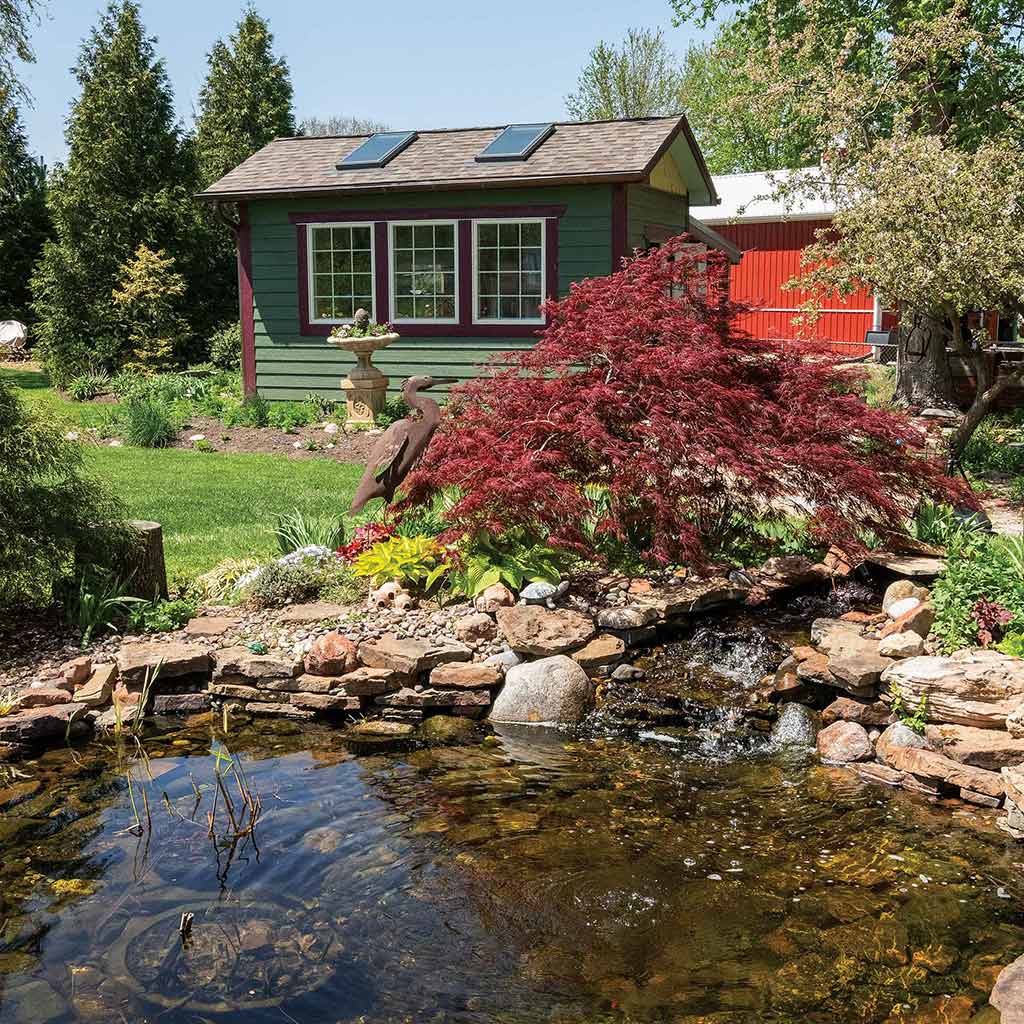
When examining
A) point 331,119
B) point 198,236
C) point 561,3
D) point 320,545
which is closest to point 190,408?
point 198,236

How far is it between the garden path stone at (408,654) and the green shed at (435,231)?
25.5ft

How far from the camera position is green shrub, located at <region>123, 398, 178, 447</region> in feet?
40.9

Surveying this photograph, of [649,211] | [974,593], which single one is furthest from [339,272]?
[974,593]

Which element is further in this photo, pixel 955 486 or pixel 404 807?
pixel 955 486

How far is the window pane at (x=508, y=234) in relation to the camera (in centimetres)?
1372

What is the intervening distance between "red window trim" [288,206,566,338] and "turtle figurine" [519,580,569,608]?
7152 mm

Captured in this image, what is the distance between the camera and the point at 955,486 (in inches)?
280

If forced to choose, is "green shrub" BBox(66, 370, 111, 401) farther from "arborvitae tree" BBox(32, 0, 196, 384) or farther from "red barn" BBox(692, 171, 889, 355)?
"red barn" BBox(692, 171, 889, 355)

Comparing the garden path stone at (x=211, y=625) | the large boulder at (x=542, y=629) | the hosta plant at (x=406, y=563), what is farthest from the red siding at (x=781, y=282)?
the garden path stone at (x=211, y=625)

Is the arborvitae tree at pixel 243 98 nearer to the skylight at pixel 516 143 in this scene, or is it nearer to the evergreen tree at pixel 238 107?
the evergreen tree at pixel 238 107

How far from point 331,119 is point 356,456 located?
168ft

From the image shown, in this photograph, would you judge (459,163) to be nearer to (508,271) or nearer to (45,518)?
(508,271)

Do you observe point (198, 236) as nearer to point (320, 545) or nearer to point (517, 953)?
point (320, 545)

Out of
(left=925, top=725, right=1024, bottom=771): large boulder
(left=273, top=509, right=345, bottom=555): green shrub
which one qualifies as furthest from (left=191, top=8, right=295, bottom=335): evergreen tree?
(left=925, top=725, right=1024, bottom=771): large boulder
